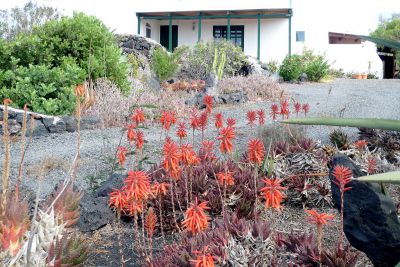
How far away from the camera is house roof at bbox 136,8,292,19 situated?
29531 millimetres

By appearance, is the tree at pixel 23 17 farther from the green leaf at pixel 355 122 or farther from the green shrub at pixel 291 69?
the green leaf at pixel 355 122

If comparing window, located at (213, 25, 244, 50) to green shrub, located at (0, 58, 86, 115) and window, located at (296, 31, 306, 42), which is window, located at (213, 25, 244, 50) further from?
green shrub, located at (0, 58, 86, 115)

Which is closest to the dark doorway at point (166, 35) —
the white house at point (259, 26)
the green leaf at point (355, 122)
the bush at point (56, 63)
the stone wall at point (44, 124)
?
the white house at point (259, 26)

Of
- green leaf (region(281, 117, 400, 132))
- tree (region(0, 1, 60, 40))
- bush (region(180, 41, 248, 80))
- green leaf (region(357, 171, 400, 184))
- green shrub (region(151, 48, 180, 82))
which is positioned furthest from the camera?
tree (region(0, 1, 60, 40))

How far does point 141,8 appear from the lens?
30.0 m

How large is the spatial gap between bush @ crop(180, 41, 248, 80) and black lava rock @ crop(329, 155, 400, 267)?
1605 cm

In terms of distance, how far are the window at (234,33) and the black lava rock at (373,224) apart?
28.5 meters

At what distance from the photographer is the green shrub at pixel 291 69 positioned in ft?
78.6

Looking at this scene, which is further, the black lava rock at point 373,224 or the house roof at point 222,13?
the house roof at point 222,13

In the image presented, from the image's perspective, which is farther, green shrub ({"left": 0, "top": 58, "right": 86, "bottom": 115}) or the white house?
the white house

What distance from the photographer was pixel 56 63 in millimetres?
11461

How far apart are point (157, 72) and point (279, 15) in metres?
14.0

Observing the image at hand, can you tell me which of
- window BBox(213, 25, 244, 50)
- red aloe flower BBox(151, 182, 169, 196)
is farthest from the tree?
red aloe flower BBox(151, 182, 169, 196)

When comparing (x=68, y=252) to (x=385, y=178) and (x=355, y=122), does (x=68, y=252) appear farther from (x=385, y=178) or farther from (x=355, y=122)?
(x=385, y=178)
